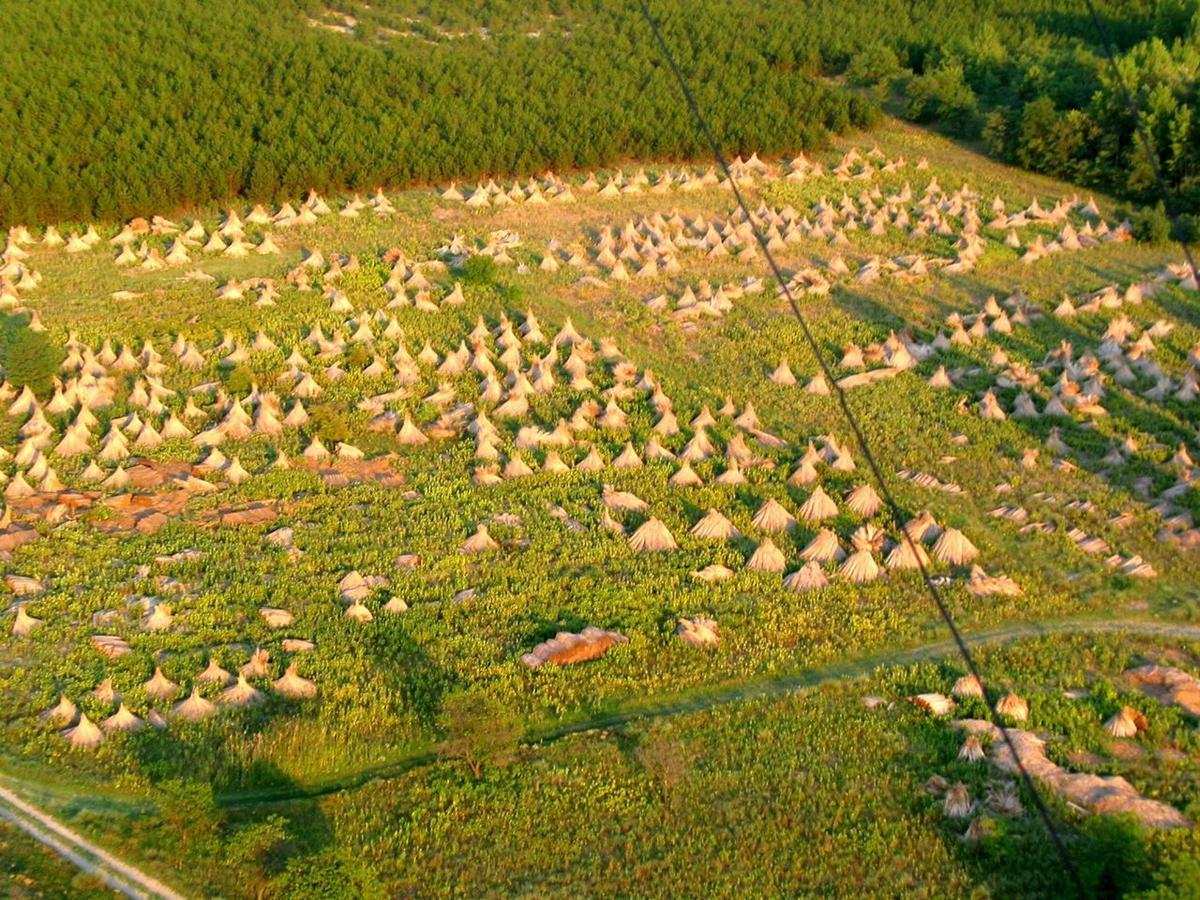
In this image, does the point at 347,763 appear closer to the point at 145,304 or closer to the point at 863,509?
the point at 863,509

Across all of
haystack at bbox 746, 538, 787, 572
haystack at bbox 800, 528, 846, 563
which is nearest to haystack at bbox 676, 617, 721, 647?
haystack at bbox 746, 538, 787, 572

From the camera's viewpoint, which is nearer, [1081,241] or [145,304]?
[145,304]

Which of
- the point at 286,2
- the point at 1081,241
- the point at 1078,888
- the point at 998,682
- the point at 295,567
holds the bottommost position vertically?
the point at 286,2

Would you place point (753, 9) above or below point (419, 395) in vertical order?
below

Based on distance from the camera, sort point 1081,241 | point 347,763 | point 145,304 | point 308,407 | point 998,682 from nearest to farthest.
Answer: point 347,763 < point 998,682 < point 308,407 < point 145,304 < point 1081,241

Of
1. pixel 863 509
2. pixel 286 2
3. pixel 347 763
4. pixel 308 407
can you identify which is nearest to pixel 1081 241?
pixel 863 509

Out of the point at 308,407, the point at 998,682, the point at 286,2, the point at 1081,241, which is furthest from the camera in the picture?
the point at 286,2

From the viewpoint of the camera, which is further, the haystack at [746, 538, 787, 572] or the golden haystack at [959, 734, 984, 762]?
the haystack at [746, 538, 787, 572]

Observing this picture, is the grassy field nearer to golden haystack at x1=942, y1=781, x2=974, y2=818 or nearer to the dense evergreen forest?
golden haystack at x1=942, y1=781, x2=974, y2=818
